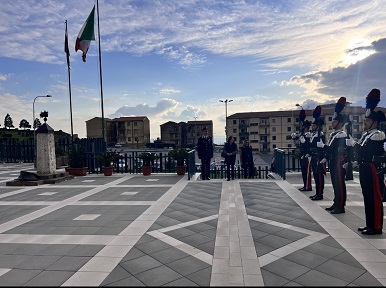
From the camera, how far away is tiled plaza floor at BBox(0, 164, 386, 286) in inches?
135

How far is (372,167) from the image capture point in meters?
4.74

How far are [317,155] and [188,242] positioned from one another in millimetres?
5228

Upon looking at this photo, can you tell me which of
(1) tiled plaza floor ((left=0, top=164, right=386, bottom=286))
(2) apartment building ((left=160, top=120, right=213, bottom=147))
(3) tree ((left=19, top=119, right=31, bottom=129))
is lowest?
(1) tiled plaza floor ((left=0, top=164, right=386, bottom=286))

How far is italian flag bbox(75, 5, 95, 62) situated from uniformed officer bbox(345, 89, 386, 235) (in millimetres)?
16692

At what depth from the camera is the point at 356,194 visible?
821cm

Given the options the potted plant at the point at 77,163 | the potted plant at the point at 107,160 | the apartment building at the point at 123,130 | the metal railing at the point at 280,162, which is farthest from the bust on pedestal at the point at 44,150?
the apartment building at the point at 123,130

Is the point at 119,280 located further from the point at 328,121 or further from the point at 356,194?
the point at 328,121

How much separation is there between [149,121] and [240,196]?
78803 mm

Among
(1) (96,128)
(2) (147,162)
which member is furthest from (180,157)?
(1) (96,128)

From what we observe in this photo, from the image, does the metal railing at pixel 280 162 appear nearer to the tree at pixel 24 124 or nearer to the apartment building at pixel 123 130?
the apartment building at pixel 123 130

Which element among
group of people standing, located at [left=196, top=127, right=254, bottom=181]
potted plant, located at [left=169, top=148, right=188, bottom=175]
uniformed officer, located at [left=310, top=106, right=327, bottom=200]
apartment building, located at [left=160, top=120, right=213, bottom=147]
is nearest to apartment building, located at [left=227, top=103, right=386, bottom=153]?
apartment building, located at [left=160, top=120, right=213, bottom=147]

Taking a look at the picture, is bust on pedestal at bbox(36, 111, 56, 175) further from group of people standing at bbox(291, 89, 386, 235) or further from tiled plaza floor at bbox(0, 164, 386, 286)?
group of people standing at bbox(291, 89, 386, 235)

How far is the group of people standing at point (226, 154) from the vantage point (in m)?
11.2

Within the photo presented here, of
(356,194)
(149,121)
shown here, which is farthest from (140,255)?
(149,121)
